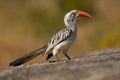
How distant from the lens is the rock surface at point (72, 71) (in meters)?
12.5

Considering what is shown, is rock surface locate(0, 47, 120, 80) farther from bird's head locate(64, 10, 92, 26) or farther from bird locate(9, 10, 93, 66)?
bird's head locate(64, 10, 92, 26)

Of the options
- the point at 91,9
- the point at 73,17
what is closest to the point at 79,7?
the point at 91,9

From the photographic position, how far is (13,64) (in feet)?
52.9

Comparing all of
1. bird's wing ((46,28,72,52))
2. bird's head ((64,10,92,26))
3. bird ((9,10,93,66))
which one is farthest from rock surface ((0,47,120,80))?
bird's head ((64,10,92,26))

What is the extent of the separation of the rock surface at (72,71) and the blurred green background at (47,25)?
13.9 meters

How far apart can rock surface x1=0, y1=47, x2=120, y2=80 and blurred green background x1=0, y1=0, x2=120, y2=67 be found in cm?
1391

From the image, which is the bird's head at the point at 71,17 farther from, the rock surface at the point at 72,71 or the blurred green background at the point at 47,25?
the blurred green background at the point at 47,25

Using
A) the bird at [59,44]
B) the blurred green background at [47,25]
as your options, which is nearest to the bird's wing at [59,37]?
the bird at [59,44]

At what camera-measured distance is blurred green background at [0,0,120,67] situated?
3139cm

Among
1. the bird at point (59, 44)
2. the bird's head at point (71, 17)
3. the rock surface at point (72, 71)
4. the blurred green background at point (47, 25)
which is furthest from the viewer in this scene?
the blurred green background at point (47, 25)

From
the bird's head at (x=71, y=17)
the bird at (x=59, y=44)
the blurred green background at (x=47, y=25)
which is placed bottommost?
the blurred green background at (x=47, y=25)

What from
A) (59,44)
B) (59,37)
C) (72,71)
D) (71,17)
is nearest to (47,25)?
(71,17)

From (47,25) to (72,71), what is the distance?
30.6m

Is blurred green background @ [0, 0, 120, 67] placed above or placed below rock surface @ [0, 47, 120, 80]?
below
